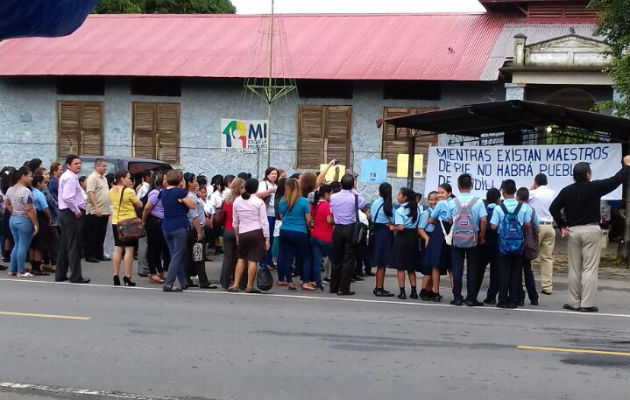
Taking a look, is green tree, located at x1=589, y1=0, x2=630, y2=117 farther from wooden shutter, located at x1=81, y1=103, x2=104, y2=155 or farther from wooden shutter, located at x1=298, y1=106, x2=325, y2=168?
wooden shutter, located at x1=81, y1=103, x2=104, y2=155

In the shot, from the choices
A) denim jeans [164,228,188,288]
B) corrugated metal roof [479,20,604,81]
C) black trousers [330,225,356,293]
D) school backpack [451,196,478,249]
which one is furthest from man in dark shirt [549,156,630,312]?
corrugated metal roof [479,20,604,81]

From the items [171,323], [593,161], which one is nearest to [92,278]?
[171,323]

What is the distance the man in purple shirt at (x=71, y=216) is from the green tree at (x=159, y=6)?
2672 cm

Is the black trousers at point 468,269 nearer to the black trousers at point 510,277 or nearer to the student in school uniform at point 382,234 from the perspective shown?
the black trousers at point 510,277

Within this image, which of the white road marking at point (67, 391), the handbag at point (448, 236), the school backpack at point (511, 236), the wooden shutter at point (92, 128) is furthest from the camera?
the wooden shutter at point (92, 128)

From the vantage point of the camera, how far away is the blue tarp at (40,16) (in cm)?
339

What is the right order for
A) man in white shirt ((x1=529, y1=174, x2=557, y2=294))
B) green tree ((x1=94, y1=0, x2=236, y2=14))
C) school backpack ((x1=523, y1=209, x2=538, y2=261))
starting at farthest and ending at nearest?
green tree ((x1=94, y1=0, x2=236, y2=14)) → man in white shirt ((x1=529, y1=174, x2=557, y2=294)) → school backpack ((x1=523, y1=209, x2=538, y2=261))

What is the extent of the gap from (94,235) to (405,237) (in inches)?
271

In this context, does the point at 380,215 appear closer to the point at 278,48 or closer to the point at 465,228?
the point at 465,228

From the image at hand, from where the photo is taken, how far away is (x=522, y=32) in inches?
1041

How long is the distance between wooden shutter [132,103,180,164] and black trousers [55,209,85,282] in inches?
597

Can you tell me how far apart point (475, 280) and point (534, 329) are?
6.25 feet

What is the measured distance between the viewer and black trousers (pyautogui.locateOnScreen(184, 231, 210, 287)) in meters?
12.7

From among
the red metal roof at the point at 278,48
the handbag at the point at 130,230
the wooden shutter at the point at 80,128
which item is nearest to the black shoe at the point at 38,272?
the handbag at the point at 130,230
